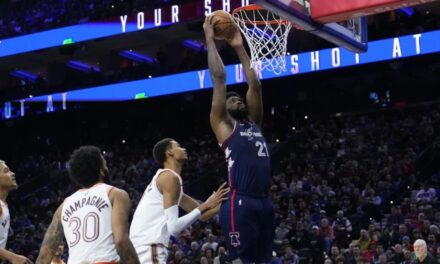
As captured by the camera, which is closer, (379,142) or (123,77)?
(379,142)

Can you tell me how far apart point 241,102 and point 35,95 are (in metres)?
22.2

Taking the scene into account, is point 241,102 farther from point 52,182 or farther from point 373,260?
point 52,182

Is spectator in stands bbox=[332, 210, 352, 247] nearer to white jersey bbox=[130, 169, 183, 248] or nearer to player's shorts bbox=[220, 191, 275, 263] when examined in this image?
white jersey bbox=[130, 169, 183, 248]

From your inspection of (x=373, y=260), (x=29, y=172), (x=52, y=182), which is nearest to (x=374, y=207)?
(x=373, y=260)

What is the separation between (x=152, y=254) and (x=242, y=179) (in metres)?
1.08

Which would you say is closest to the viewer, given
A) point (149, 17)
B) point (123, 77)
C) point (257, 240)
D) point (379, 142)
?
point (257, 240)

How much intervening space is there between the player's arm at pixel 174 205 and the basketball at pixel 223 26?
1201 mm

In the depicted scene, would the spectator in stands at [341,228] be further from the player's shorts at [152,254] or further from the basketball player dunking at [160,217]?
the player's shorts at [152,254]

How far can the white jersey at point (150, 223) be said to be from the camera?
264 inches

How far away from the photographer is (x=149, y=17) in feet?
77.8

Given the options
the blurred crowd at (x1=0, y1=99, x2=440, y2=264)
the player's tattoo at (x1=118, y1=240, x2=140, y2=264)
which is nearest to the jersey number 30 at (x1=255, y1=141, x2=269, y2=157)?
the player's tattoo at (x1=118, y1=240, x2=140, y2=264)

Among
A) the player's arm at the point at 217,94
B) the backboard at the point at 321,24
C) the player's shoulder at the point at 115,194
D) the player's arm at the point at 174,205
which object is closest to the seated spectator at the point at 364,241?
the backboard at the point at 321,24

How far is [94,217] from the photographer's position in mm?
5375

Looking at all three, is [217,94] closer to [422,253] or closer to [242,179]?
[242,179]
